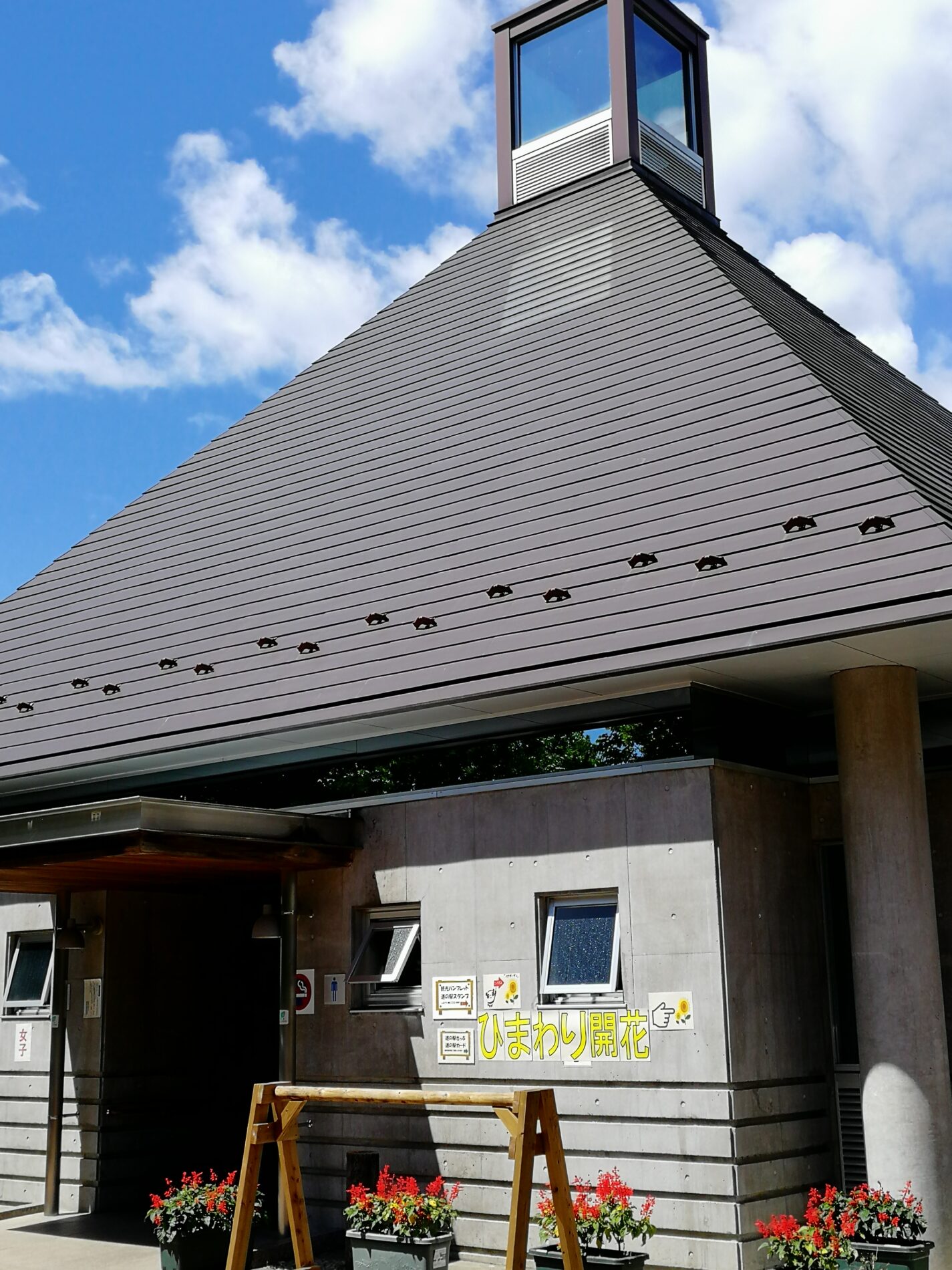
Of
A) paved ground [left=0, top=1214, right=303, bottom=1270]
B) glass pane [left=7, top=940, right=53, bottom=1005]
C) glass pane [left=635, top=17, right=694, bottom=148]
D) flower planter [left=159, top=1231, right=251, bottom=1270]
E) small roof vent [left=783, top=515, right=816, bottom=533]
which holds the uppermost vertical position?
glass pane [left=635, top=17, right=694, bottom=148]

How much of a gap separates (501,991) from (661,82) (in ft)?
46.2

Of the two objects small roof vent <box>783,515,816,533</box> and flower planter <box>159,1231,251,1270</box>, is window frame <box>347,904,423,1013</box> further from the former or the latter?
small roof vent <box>783,515,816,533</box>

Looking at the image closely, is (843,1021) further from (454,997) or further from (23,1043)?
(23,1043)

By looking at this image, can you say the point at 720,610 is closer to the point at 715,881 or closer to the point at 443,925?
the point at 715,881

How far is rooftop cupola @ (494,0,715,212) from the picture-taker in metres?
19.0

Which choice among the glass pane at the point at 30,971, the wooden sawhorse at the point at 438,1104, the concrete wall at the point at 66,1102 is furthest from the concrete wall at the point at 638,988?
the glass pane at the point at 30,971

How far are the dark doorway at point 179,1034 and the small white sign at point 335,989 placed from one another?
262 cm

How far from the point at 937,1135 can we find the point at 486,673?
4.62m

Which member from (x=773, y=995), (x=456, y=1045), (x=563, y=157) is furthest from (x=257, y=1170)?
(x=563, y=157)

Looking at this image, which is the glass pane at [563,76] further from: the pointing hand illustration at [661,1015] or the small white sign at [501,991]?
the pointing hand illustration at [661,1015]

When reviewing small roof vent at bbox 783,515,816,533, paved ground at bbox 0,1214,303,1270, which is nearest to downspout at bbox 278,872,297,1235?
paved ground at bbox 0,1214,303,1270

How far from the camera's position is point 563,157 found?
63.7 ft

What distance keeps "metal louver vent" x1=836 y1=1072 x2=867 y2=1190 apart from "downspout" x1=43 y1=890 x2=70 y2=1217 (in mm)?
7500

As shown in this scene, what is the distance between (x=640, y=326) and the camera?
14703 millimetres
